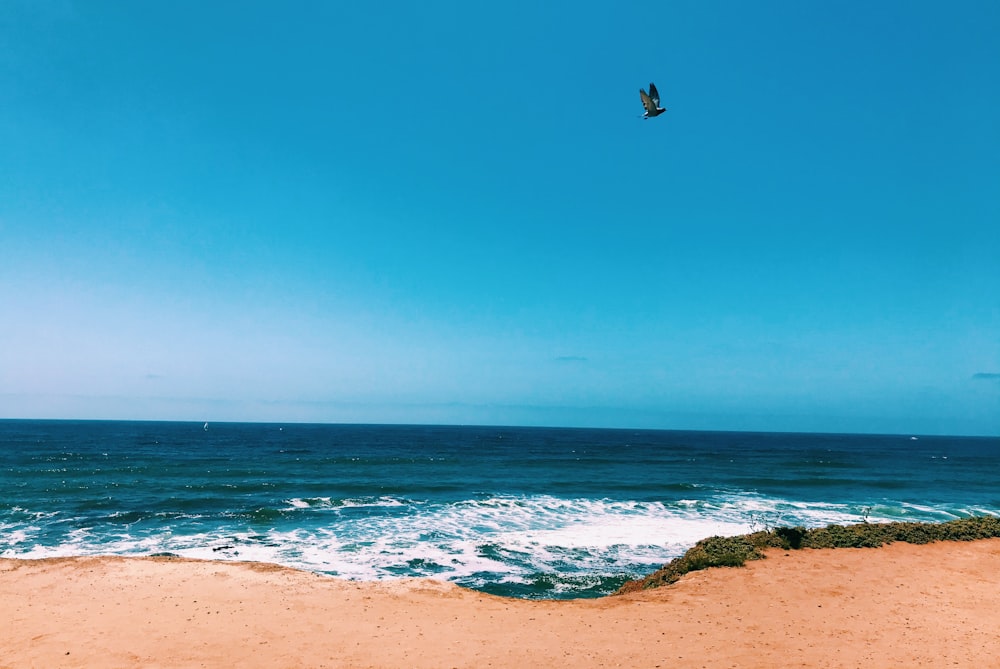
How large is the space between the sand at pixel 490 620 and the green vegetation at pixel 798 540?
0.72m

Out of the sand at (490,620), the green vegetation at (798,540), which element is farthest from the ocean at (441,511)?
the sand at (490,620)

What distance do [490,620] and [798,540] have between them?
12398mm

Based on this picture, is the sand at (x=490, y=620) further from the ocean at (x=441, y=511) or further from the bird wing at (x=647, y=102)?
the bird wing at (x=647, y=102)

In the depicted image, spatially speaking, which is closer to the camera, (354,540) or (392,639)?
(392,639)

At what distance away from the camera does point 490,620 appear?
1201 cm

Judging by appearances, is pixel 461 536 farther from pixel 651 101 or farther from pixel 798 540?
pixel 651 101

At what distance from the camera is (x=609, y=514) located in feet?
95.2

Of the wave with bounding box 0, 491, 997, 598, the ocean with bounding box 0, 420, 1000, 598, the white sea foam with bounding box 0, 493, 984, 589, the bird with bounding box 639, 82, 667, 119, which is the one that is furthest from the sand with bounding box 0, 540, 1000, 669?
the bird with bounding box 639, 82, 667, 119

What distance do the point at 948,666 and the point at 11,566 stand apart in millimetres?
24814

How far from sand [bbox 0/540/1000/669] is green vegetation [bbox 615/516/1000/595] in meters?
0.72

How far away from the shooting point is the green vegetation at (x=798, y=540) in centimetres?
1570

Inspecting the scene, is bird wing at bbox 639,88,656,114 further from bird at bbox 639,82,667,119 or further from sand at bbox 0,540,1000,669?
sand at bbox 0,540,1000,669

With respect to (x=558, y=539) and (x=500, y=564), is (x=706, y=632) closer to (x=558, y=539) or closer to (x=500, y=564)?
(x=500, y=564)

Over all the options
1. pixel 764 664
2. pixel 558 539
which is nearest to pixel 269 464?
pixel 558 539
